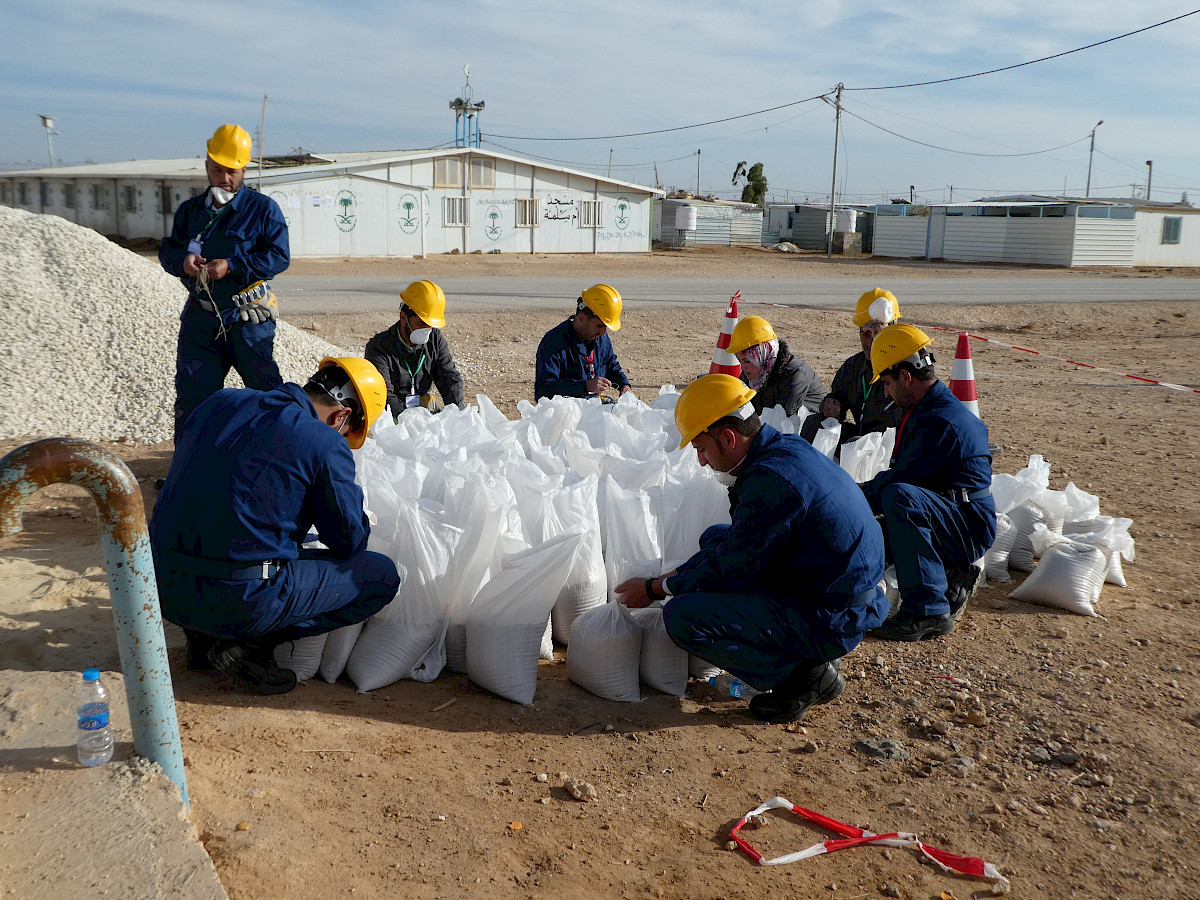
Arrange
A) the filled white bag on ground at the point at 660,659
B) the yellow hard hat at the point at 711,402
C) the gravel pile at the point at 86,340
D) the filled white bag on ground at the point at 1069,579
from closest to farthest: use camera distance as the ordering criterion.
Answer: the yellow hard hat at the point at 711,402 < the filled white bag on ground at the point at 660,659 < the filled white bag on ground at the point at 1069,579 < the gravel pile at the point at 86,340

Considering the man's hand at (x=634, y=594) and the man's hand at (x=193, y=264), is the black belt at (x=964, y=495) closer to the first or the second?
the man's hand at (x=634, y=594)

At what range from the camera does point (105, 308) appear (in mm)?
6992

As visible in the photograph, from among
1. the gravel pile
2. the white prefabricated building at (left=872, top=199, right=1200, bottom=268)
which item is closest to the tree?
the white prefabricated building at (left=872, top=199, right=1200, bottom=268)

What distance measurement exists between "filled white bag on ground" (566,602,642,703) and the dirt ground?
0.06 meters

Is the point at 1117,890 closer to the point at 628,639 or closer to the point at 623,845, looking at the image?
the point at 623,845

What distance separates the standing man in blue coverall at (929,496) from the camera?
370 cm

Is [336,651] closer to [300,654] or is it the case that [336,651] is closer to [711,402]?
[300,654]

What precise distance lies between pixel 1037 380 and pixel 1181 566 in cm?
546

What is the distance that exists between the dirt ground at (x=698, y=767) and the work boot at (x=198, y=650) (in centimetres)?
5

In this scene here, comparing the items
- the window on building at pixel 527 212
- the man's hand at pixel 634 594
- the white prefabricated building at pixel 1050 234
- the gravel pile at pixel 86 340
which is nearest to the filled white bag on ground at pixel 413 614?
the man's hand at pixel 634 594

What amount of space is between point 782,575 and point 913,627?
3.01 feet

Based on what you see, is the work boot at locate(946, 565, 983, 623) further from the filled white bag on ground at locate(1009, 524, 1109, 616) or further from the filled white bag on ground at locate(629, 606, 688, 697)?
the filled white bag on ground at locate(629, 606, 688, 697)

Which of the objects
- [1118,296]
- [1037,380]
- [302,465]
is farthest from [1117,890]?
[1118,296]

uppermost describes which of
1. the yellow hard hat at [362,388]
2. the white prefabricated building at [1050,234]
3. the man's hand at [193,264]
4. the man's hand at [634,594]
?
the white prefabricated building at [1050,234]
